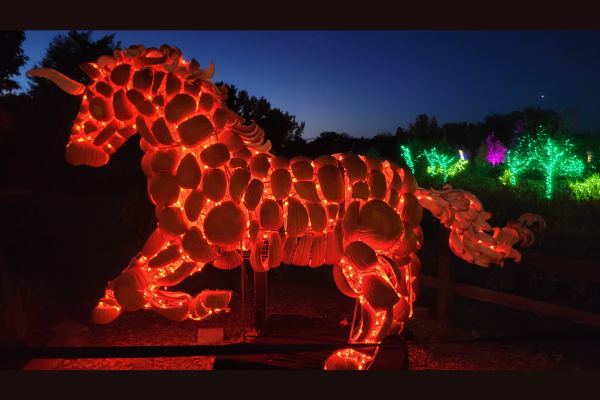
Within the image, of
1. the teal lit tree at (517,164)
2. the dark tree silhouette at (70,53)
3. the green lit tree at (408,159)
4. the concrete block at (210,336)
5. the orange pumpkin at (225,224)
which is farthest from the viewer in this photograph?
the green lit tree at (408,159)

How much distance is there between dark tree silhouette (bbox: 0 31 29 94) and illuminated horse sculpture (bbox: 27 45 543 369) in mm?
7464

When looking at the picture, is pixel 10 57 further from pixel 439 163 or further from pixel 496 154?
pixel 496 154

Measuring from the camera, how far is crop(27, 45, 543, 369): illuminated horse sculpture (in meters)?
2.47

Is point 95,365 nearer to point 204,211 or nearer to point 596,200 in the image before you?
point 204,211

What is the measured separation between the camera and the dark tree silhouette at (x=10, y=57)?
8.16m

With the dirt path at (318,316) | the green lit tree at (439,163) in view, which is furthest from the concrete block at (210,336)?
the green lit tree at (439,163)

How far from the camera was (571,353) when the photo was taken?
3676mm

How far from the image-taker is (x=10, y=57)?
8289 millimetres

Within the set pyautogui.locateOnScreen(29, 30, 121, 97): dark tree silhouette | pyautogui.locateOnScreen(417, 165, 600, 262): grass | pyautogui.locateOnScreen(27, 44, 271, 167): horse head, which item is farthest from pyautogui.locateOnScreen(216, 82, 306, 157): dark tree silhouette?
pyautogui.locateOnScreen(27, 44, 271, 167): horse head

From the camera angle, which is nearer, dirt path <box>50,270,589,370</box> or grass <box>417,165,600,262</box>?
dirt path <box>50,270,589,370</box>

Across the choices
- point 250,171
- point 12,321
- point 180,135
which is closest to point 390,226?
point 250,171

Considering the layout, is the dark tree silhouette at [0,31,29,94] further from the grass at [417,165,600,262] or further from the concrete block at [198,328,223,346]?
the grass at [417,165,600,262]

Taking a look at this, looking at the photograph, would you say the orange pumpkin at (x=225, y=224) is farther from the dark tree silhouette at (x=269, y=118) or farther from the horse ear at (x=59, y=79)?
the dark tree silhouette at (x=269, y=118)

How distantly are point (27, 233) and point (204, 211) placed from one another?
21.6 feet
